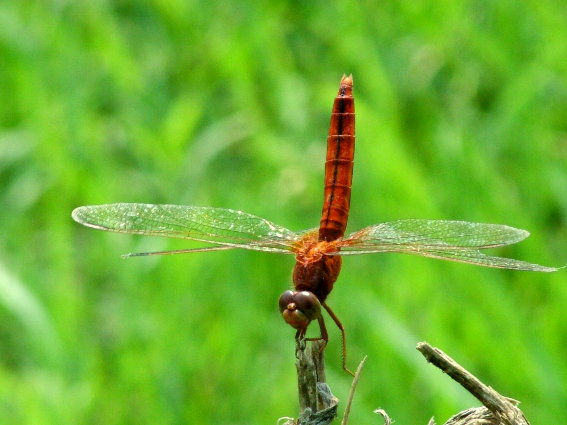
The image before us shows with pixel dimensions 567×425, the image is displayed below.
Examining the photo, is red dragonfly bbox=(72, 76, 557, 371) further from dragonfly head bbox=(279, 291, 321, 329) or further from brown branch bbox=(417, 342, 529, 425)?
brown branch bbox=(417, 342, 529, 425)

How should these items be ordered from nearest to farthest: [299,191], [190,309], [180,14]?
1. [190,309]
2. [299,191]
3. [180,14]

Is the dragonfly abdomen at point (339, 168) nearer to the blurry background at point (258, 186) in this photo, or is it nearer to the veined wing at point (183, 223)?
the veined wing at point (183, 223)

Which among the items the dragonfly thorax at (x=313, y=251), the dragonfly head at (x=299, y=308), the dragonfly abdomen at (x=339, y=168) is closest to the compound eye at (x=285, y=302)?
the dragonfly head at (x=299, y=308)

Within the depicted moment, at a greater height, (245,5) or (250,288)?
(245,5)

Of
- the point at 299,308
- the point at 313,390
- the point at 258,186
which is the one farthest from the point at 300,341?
the point at 258,186

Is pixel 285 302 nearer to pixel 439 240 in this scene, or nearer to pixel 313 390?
pixel 439 240

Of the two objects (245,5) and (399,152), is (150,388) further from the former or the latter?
(245,5)

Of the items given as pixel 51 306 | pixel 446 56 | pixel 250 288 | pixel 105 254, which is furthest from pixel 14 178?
pixel 446 56
